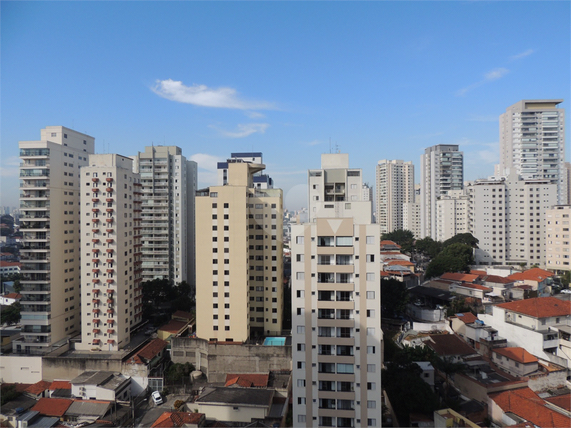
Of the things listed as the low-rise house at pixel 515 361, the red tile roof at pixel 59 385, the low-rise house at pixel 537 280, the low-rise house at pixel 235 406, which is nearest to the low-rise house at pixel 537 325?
the low-rise house at pixel 515 361

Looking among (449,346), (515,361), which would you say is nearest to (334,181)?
(449,346)

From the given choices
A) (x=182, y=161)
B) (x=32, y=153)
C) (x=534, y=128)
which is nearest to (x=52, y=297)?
(x=32, y=153)

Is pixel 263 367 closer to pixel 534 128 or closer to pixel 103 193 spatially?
pixel 103 193

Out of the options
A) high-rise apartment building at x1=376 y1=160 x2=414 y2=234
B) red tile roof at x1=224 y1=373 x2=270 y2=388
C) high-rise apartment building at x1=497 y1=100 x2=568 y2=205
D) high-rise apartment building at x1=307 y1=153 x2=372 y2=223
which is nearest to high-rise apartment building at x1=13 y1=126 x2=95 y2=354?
red tile roof at x1=224 y1=373 x2=270 y2=388

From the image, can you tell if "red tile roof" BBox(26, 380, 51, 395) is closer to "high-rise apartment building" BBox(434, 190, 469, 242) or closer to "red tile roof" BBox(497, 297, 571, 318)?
"red tile roof" BBox(497, 297, 571, 318)

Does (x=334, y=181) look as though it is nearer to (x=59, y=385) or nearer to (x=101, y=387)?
(x=101, y=387)

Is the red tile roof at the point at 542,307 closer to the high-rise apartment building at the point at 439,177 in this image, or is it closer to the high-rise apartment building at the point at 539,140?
the high-rise apartment building at the point at 439,177

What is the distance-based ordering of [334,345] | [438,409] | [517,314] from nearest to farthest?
1. [334,345]
2. [438,409]
3. [517,314]
